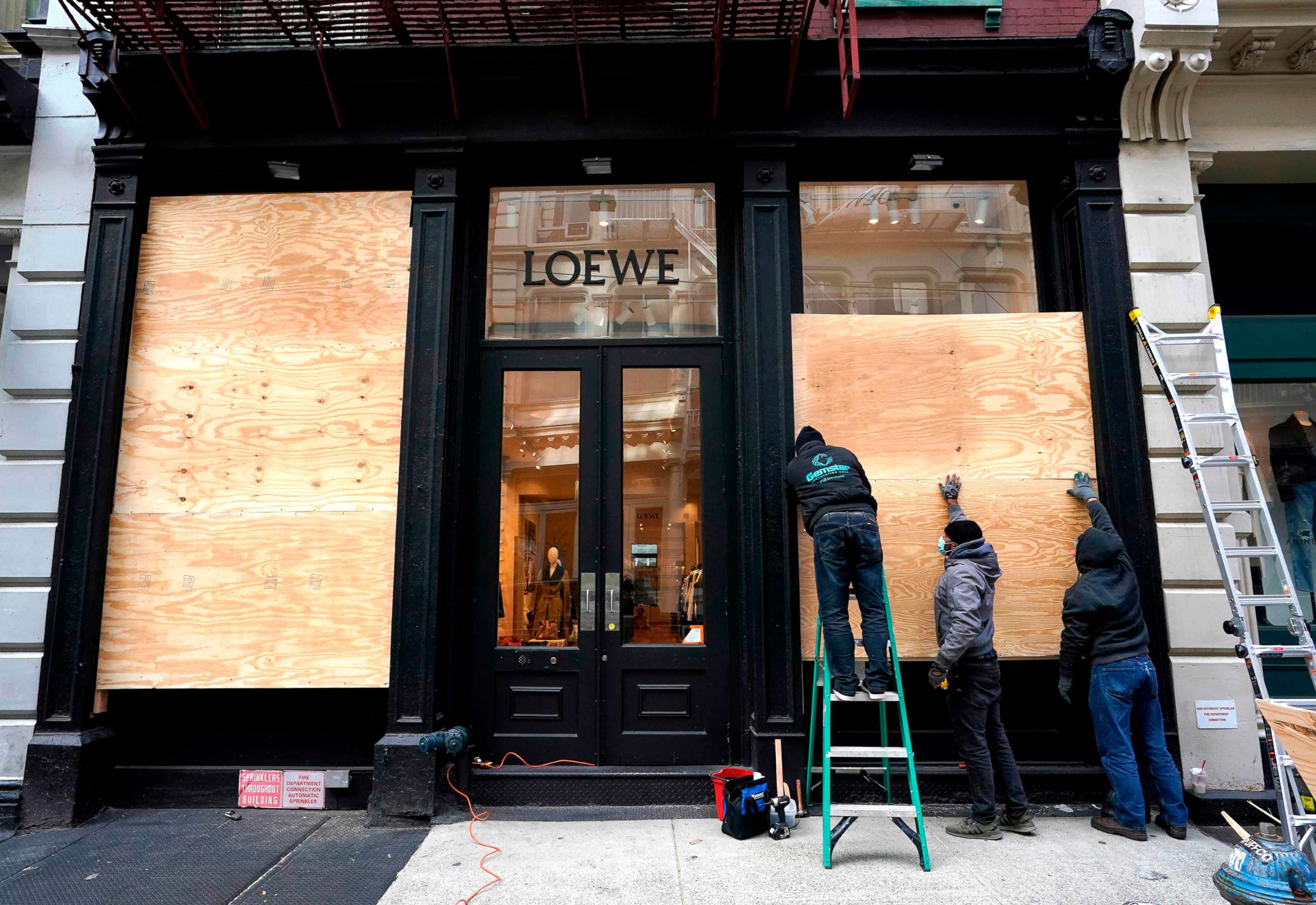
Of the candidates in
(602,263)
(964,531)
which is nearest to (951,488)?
(964,531)

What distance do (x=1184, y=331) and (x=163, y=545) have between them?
27.3 ft

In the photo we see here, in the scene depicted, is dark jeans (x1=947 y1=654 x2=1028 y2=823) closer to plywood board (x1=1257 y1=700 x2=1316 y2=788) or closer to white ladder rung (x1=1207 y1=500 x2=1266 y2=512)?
plywood board (x1=1257 y1=700 x2=1316 y2=788)

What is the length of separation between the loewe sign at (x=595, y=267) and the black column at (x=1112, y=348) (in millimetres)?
3364

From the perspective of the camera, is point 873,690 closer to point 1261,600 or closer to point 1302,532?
point 1261,600

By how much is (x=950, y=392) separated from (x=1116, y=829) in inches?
130

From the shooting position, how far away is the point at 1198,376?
5.76 meters

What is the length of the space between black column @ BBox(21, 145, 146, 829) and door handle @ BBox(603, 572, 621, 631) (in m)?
3.90

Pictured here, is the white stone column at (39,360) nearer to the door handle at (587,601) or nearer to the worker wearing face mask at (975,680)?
the door handle at (587,601)

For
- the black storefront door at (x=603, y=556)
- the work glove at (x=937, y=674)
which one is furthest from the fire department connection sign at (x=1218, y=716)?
the black storefront door at (x=603, y=556)

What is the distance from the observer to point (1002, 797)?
5.73 metres

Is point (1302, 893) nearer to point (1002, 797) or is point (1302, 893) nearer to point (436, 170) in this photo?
point (1002, 797)

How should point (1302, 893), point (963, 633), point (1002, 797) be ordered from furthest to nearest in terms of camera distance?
point (1002, 797) < point (963, 633) < point (1302, 893)

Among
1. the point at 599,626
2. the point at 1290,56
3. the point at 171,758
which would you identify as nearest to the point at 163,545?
the point at 171,758

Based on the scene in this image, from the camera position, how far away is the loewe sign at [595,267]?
22.3 ft
